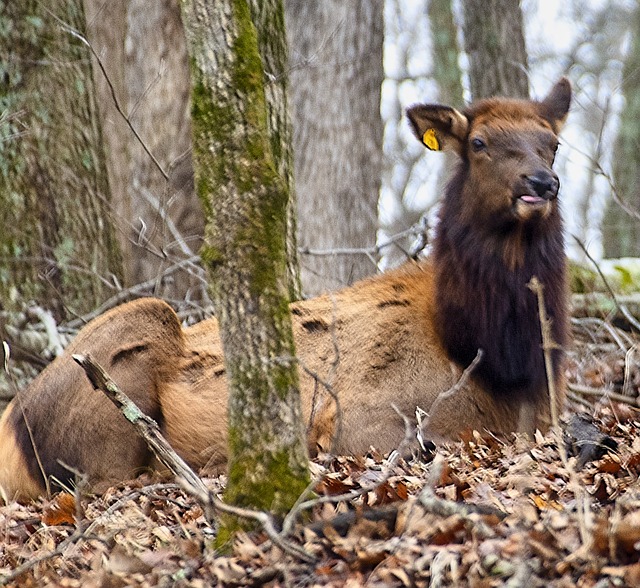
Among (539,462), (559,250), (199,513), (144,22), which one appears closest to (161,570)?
(199,513)

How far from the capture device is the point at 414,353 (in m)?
7.18

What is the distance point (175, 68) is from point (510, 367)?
271 inches

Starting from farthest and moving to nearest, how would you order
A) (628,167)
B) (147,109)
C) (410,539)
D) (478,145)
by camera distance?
(628,167) → (147,109) → (478,145) → (410,539)

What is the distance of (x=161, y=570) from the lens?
406 centimetres

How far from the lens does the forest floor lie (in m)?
3.57

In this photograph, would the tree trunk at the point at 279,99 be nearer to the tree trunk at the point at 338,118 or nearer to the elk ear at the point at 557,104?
the elk ear at the point at 557,104

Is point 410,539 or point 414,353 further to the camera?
point 414,353

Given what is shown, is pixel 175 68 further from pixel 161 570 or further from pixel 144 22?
pixel 161 570

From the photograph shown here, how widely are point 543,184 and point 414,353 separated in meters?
1.51

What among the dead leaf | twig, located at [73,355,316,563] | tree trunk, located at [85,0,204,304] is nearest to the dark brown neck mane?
the dead leaf

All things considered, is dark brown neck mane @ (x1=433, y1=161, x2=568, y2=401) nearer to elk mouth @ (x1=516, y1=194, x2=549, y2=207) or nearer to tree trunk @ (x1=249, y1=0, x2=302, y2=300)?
elk mouth @ (x1=516, y1=194, x2=549, y2=207)

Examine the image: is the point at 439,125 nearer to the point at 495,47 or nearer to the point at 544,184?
the point at 544,184

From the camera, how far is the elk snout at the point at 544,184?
6.61 metres

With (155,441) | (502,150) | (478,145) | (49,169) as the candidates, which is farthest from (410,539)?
(49,169)
